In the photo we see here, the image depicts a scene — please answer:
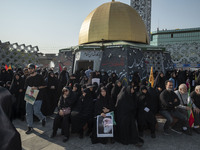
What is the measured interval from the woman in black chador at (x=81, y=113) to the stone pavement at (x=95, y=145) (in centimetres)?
29

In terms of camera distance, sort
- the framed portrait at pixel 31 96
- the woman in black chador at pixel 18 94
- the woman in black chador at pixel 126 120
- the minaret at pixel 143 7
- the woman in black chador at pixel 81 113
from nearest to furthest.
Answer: the woman in black chador at pixel 126 120, the woman in black chador at pixel 81 113, the framed portrait at pixel 31 96, the woman in black chador at pixel 18 94, the minaret at pixel 143 7

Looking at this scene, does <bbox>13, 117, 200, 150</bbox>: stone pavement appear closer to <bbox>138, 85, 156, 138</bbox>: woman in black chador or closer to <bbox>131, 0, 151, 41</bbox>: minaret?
<bbox>138, 85, 156, 138</bbox>: woman in black chador

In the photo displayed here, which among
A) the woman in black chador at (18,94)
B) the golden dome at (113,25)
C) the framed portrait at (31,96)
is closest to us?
the framed portrait at (31,96)

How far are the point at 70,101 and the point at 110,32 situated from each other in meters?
12.2

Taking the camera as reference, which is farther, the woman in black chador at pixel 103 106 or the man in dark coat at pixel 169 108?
the man in dark coat at pixel 169 108

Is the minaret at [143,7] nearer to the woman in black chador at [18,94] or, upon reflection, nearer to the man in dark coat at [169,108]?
the man in dark coat at [169,108]

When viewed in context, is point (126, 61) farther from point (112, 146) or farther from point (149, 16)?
point (149, 16)

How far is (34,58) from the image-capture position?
2219 cm

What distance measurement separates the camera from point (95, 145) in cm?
340

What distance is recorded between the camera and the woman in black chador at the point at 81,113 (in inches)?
150

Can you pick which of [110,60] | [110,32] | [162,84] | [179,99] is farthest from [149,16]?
[179,99]

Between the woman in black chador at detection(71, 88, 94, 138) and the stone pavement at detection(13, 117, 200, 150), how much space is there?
292 mm

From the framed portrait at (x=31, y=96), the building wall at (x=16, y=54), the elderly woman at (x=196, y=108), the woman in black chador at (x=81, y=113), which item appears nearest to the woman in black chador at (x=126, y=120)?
the woman in black chador at (x=81, y=113)

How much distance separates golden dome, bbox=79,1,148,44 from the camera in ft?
49.0
